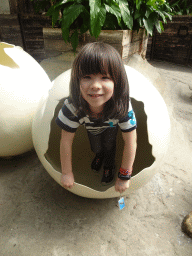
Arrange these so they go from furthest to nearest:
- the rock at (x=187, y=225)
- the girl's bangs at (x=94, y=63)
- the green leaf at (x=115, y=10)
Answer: the green leaf at (x=115, y=10) → the rock at (x=187, y=225) → the girl's bangs at (x=94, y=63)

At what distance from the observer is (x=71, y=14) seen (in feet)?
7.59

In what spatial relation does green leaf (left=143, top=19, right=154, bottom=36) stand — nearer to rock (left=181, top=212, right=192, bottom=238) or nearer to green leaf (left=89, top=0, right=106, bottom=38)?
green leaf (left=89, top=0, right=106, bottom=38)

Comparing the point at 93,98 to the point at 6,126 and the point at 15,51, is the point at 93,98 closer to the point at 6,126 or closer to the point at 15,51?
the point at 6,126

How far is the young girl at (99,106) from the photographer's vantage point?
0.95 metres

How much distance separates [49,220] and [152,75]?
2.77 metres

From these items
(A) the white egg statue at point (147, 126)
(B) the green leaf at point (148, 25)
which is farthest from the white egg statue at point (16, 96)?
(B) the green leaf at point (148, 25)

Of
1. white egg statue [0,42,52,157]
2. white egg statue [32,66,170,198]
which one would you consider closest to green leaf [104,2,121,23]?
white egg statue [0,42,52,157]

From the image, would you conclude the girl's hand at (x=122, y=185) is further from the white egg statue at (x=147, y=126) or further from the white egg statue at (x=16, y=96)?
the white egg statue at (x=16, y=96)

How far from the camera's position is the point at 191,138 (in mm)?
2436

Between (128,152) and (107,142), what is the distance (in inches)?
10.8

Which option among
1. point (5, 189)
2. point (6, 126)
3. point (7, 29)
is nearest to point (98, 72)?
point (6, 126)

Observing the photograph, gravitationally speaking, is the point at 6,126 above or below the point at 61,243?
above

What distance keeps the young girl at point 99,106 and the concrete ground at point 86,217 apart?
35 centimetres

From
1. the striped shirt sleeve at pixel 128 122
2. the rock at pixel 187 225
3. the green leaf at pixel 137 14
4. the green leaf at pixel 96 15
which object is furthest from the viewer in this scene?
the green leaf at pixel 137 14
